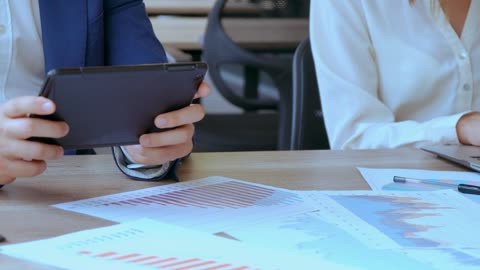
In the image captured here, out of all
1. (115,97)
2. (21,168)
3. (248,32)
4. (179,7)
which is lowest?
(179,7)

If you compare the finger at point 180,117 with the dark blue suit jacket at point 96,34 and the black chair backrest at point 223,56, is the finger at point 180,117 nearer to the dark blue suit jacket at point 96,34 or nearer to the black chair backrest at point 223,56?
the dark blue suit jacket at point 96,34

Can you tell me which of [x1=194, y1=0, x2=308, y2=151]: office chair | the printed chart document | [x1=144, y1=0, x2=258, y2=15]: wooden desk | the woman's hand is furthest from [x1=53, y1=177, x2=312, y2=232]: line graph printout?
[x1=144, y1=0, x2=258, y2=15]: wooden desk

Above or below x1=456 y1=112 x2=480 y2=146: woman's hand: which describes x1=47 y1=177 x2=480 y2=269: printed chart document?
above

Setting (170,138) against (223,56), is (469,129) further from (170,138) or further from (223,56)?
(223,56)

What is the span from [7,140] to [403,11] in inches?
39.8

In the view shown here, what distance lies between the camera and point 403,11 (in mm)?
1656

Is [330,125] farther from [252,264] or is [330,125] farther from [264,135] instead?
[252,264]

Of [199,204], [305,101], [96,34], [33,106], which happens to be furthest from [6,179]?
[305,101]

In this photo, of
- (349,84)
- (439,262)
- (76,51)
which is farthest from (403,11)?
(439,262)

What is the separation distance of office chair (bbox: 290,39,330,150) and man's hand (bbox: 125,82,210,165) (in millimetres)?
Answer: 631

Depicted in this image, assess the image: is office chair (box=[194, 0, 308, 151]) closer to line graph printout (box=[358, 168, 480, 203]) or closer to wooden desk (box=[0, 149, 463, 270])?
wooden desk (box=[0, 149, 463, 270])

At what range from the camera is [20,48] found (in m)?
1.38

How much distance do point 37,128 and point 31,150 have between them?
0.04m

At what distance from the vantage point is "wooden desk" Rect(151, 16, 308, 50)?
2.94m
